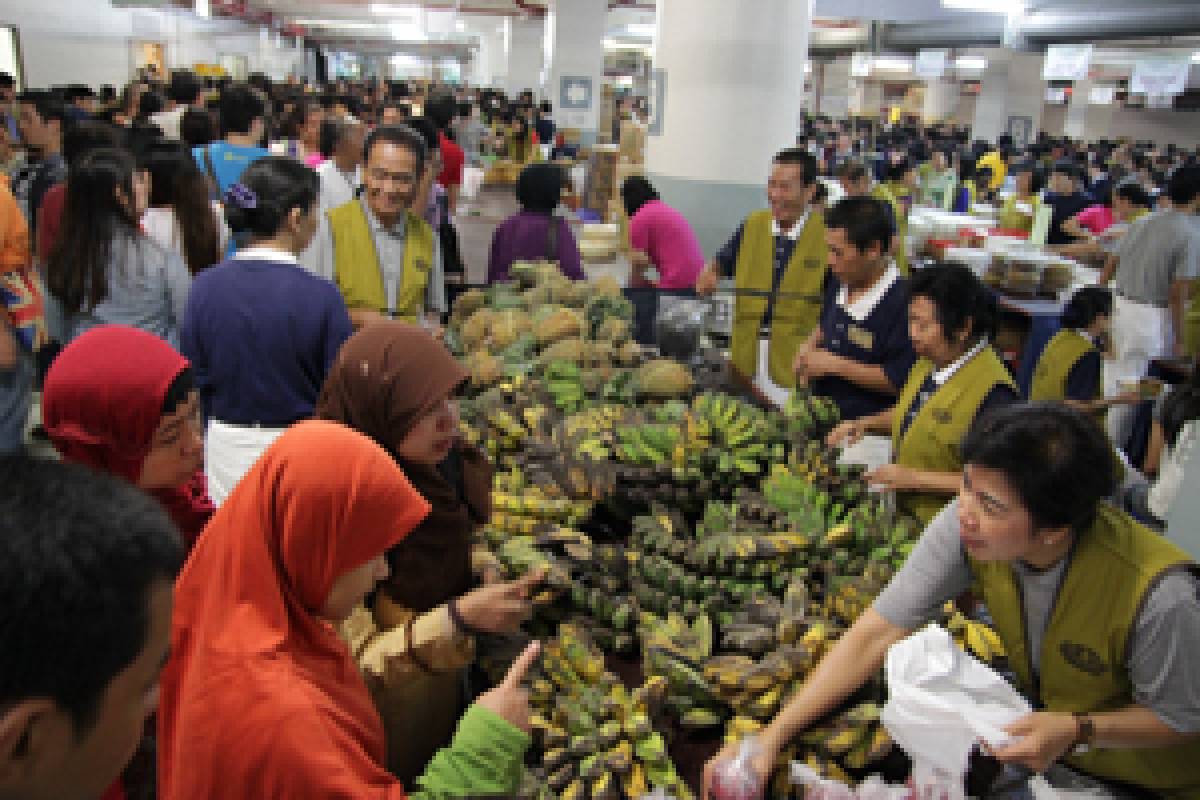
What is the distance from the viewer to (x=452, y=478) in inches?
81.6

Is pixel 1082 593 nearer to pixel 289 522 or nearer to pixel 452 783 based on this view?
pixel 452 783

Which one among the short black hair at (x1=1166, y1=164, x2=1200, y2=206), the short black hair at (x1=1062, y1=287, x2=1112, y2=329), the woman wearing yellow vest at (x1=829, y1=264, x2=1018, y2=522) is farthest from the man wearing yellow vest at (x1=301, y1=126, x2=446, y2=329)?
the short black hair at (x1=1166, y1=164, x2=1200, y2=206)

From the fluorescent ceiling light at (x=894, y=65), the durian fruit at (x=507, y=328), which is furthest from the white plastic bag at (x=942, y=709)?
the fluorescent ceiling light at (x=894, y=65)

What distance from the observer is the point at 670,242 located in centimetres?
523

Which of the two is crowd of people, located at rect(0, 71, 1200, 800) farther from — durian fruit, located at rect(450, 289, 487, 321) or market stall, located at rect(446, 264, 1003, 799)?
durian fruit, located at rect(450, 289, 487, 321)

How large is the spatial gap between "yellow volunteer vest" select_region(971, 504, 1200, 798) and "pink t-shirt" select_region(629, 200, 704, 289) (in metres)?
3.65

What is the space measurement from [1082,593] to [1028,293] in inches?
241

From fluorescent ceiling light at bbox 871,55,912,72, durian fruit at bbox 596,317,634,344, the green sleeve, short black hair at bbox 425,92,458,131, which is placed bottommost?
the green sleeve

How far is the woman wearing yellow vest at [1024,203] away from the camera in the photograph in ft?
29.4

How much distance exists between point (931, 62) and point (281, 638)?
824 inches

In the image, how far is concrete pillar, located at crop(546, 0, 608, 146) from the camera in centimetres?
1419

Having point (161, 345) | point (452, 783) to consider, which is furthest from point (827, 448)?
point (161, 345)

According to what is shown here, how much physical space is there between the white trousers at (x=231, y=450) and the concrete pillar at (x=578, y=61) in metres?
12.3

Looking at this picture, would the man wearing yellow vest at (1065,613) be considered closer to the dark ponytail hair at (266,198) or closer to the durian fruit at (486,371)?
the durian fruit at (486,371)
